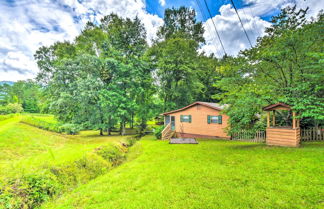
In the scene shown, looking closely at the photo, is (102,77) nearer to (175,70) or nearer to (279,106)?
(175,70)

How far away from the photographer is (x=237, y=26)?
11539mm

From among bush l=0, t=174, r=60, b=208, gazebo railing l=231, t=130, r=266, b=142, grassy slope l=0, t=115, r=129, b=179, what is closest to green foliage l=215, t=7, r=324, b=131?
gazebo railing l=231, t=130, r=266, b=142

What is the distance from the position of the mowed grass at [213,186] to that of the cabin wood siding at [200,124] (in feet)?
21.5

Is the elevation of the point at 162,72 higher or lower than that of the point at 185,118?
higher

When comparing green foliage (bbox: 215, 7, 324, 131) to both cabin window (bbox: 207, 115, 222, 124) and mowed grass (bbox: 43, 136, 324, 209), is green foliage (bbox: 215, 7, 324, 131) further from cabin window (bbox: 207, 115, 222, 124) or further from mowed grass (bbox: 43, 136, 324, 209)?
mowed grass (bbox: 43, 136, 324, 209)

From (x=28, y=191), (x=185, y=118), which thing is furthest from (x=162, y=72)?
(x=28, y=191)

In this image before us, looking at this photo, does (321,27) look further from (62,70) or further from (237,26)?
(62,70)

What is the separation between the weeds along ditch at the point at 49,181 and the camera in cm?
332

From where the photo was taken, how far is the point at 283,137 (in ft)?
26.8

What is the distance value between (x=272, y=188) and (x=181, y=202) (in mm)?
2576

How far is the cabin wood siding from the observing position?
12.8 metres

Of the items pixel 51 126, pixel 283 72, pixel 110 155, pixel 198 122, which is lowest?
pixel 110 155

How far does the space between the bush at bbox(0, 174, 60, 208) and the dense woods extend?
913 centimetres

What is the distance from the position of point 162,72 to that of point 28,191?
55.5ft
